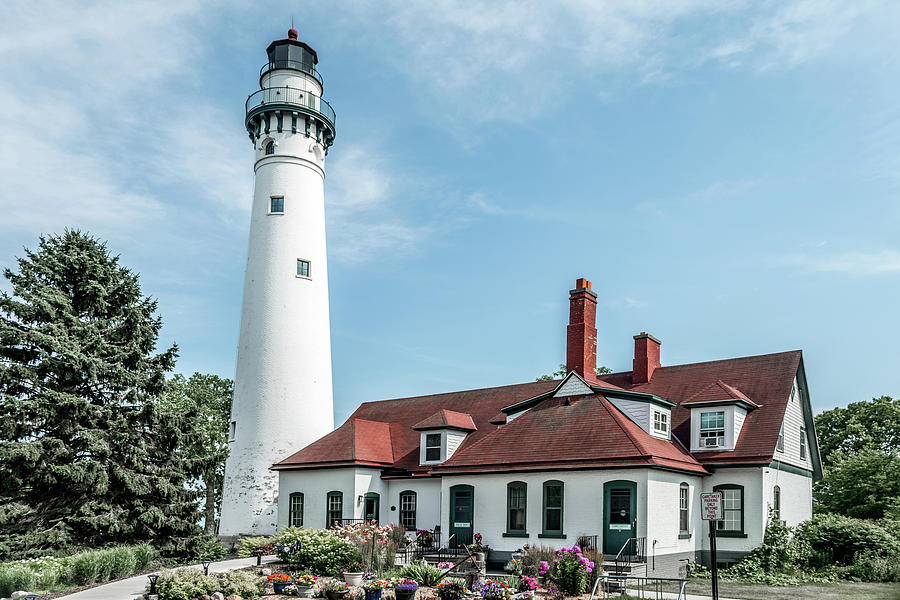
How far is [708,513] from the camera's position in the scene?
14.4 m

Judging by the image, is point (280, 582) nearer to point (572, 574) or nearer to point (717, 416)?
point (572, 574)

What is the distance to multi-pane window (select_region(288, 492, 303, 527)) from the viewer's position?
94.2 feet

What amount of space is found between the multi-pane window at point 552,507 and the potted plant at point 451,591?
6506mm

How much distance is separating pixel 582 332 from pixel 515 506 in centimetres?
633

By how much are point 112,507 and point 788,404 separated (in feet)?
70.4

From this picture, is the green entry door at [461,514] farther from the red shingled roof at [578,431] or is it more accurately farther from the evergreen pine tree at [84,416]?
the evergreen pine tree at [84,416]

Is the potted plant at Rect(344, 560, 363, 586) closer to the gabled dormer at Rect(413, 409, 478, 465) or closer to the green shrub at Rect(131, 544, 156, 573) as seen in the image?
the green shrub at Rect(131, 544, 156, 573)

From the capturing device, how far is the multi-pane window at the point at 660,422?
77.6 ft

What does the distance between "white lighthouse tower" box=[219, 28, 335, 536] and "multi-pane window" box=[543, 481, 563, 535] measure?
11745 mm

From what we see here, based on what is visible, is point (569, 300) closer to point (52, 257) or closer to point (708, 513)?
point (708, 513)

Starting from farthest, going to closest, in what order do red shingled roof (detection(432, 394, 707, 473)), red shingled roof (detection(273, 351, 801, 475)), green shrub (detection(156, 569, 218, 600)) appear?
red shingled roof (detection(273, 351, 801, 475)), red shingled roof (detection(432, 394, 707, 473)), green shrub (detection(156, 569, 218, 600))

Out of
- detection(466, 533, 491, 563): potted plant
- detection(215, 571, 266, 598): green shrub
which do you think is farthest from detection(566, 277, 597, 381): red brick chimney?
detection(215, 571, 266, 598): green shrub

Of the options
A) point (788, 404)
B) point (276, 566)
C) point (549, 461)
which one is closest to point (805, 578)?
point (788, 404)

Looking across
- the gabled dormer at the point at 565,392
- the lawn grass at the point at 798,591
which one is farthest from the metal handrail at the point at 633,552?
the gabled dormer at the point at 565,392
